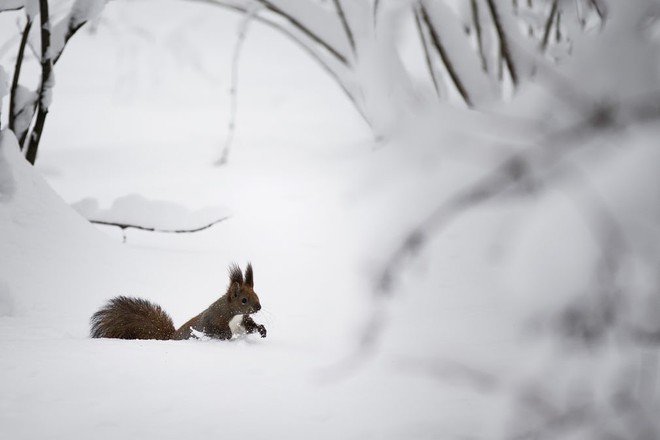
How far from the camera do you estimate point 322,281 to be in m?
3.96

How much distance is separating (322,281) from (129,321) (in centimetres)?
144

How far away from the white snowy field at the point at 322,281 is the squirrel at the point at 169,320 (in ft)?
0.68

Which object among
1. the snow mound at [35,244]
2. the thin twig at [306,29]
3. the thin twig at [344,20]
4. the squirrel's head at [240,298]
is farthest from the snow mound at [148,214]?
the thin twig at [344,20]

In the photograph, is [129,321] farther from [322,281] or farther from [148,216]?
[148,216]

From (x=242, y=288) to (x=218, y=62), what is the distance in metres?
8.06

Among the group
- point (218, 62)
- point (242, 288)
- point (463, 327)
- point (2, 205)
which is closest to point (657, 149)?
point (463, 327)

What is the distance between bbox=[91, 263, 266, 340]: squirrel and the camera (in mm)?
2979

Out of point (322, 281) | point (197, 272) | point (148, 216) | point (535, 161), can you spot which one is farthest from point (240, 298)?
point (535, 161)

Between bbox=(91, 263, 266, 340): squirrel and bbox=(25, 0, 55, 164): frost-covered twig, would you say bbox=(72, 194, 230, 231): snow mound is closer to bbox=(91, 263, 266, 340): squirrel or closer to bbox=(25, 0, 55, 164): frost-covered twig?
bbox=(25, 0, 55, 164): frost-covered twig

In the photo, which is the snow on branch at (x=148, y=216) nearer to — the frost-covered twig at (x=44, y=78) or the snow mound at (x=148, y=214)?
the snow mound at (x=148, y=214)

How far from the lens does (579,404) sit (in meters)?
0.75

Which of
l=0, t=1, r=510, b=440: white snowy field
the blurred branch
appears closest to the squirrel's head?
l=0, t=1, r=510, b=440: white snowy field

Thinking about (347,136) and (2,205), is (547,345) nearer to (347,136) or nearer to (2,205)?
(2,205)

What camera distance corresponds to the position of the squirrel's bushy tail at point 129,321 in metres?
2.96
